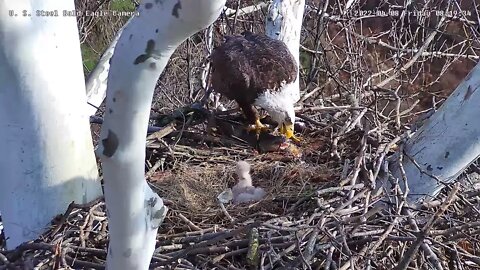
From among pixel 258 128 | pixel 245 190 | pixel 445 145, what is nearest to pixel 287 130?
pixel 258 128

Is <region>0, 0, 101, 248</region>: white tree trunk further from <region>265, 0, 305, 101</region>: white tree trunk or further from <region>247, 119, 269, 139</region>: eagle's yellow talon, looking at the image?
<region>265, 0, 305, 101</region>: white tree trunk

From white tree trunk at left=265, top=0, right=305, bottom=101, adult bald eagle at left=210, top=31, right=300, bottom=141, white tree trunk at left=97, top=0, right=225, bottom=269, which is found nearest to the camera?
white tree trunk at left=97, top=0, right=225, bottom=269

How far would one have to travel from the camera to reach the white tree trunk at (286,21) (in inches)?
118

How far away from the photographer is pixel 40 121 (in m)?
1.80

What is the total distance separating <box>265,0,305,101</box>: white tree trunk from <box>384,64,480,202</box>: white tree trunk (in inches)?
39.2

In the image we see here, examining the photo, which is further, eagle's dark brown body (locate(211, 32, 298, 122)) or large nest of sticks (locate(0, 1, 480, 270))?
eagle's dark brown body (locate(211, 32, 298, 122))

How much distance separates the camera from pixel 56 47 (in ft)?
5.84

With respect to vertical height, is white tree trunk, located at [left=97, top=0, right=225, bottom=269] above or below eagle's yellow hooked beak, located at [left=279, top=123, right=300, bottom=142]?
above

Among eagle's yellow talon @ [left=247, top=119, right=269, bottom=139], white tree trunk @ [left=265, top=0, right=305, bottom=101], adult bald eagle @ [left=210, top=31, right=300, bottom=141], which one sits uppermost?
white tree trunk @ [left=265, top=0, right=305, bottom=101]

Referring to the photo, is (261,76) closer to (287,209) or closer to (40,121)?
(287,209)

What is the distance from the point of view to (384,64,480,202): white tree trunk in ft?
6.22

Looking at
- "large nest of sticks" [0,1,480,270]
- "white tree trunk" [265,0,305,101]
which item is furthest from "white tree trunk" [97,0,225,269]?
"white tree trunk" [265,0,305,101]

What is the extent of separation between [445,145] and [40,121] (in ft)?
3.76

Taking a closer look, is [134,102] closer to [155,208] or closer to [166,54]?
[166,54]
